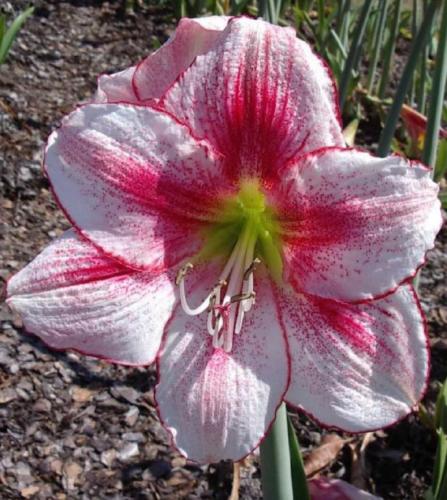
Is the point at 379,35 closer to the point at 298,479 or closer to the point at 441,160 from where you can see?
the point at 441,160

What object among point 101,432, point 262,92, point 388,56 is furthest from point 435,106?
point 388,56

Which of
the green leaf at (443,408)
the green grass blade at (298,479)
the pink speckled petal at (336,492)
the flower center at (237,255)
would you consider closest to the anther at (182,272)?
the flower center at (237,255)

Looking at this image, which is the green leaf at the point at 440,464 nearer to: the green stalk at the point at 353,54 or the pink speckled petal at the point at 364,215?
the pink speckled petal at the point at 364,215

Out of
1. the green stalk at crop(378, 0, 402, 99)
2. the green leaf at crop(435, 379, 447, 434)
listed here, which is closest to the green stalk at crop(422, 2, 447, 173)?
the green leaf at crop(435, 379, 447, 434)

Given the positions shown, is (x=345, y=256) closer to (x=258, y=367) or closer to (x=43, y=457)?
(x=258, y=367)

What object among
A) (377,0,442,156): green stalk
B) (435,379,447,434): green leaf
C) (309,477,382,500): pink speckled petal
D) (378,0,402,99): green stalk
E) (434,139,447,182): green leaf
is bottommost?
(435,379,447,434): green leaf

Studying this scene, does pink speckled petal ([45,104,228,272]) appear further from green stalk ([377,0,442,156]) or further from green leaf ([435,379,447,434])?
green leaf ([435,379,447,434])
